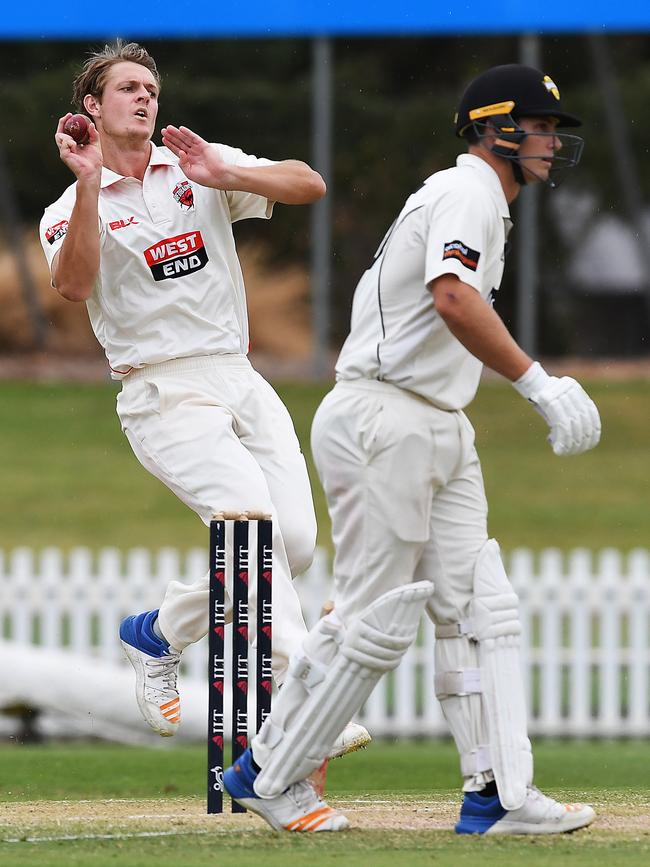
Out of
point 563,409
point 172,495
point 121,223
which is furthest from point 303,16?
point 563,409

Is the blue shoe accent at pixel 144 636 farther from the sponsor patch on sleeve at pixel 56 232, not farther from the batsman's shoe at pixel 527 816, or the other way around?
the batsman's shoe at pixel 527 816

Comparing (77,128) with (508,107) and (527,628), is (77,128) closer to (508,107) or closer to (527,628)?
(508,107)

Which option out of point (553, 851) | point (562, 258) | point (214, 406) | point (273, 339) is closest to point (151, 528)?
point (273, 339)

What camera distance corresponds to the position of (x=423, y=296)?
4367mm

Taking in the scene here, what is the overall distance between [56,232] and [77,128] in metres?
0.34

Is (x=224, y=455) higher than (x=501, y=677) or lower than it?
higher

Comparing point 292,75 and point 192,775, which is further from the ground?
point 292,75

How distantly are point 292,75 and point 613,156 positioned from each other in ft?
14.1

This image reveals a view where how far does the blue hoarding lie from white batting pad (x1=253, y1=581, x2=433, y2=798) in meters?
14.2

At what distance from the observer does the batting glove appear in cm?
421

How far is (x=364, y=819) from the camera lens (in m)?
4.86

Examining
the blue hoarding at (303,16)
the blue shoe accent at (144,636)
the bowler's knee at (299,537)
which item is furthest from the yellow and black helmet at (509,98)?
the blue hoarding at (303,16)

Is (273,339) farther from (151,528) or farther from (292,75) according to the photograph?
(151,528)

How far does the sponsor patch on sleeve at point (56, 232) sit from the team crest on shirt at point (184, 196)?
35 cm
